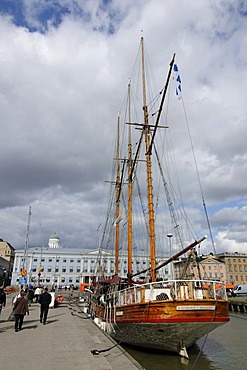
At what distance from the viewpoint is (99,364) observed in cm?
799

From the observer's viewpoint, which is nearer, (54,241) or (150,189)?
(150,189)

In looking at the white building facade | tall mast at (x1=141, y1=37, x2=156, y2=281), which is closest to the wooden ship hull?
tall mast at (x1=141, y1=37, x2=156, y2=281)

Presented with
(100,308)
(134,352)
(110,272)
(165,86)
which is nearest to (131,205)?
(100,308)

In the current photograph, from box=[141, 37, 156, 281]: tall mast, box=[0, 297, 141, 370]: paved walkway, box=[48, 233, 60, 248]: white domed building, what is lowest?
box=[0, 297, 141, 370]: paved walkway

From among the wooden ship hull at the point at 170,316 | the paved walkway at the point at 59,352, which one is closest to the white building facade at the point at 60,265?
the wooden ship hull at the point at 170,316

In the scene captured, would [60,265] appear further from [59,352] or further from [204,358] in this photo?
[59,352]

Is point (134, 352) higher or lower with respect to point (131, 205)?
lower

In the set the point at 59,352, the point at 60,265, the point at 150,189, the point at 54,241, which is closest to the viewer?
the point at 59,352

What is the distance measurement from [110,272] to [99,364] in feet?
341

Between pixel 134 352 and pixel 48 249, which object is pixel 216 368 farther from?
pixel 48 249

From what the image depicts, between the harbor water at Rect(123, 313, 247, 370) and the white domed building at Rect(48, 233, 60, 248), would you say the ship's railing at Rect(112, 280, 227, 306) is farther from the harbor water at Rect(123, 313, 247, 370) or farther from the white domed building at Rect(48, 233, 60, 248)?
the white domed building at Rect(48, 233, 60, 248)

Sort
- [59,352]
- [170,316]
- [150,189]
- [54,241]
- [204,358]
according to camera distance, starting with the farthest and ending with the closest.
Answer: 1. [54,241]
2. [150,189]
3. [204,358]
4. [170,316]
5. [59,352]

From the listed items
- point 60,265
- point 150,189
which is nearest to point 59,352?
point 150,189

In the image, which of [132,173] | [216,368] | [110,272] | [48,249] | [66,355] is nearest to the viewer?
[66,355]
